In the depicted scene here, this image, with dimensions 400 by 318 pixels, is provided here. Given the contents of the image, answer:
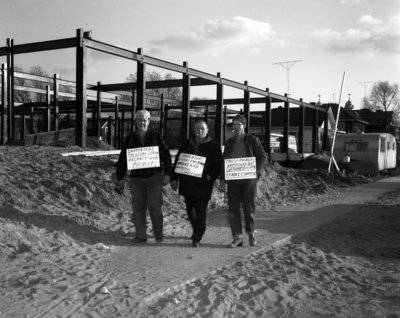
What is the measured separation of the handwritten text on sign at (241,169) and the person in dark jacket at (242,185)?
0.04 m

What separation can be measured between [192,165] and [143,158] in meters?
0.69

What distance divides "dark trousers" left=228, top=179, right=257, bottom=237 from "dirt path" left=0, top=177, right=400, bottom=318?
12.2 inches

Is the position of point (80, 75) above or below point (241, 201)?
above

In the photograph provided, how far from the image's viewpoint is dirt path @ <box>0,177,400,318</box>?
4.00 meters

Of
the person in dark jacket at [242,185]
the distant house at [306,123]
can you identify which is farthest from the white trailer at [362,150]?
the person in dark jacket at [242,185]

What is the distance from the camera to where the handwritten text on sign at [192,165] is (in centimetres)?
629

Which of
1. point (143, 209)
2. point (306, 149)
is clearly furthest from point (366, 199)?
point (306, 149)

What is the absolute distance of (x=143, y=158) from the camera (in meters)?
6.37

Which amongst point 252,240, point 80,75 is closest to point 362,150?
point 80,75

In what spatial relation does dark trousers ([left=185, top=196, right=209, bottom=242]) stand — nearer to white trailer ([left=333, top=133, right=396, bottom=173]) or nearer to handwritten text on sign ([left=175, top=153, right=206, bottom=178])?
handwritten text on sign ([left=175, top=153, right=206, bottom=178])

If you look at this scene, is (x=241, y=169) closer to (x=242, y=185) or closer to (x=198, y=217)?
(x=242, y=185)

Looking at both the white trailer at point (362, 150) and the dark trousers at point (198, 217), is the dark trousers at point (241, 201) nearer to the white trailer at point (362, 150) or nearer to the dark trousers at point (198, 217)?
the dark trousers at point (198, 217)

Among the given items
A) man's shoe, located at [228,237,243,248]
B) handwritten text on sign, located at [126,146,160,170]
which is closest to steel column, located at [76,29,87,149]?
handwritten text on sign, located at [126,146,160,170]

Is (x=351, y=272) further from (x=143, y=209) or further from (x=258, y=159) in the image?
(x=143, y=209)
